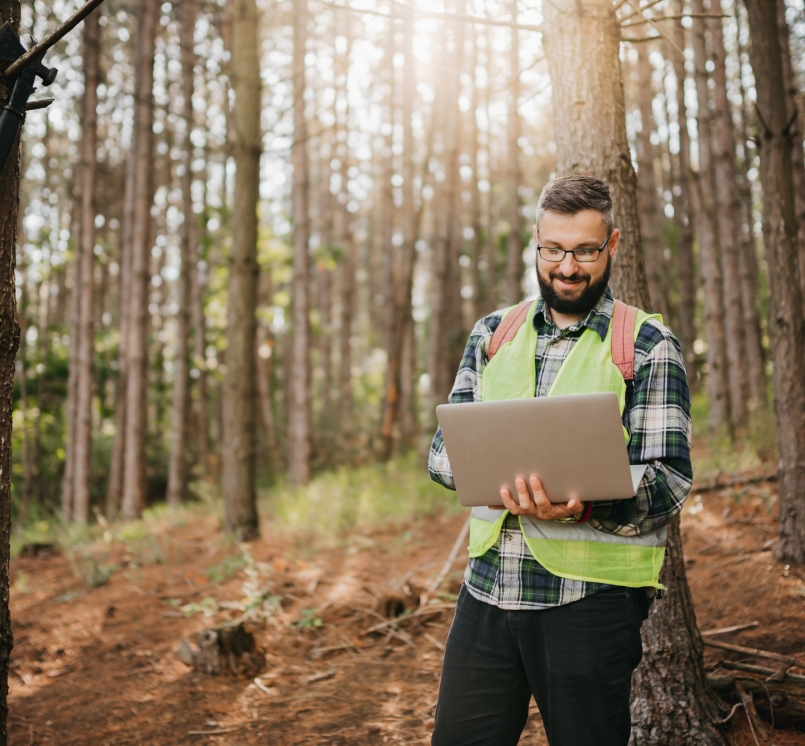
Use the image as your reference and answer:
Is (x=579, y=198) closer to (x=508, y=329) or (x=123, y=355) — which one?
(x=508, y=329)

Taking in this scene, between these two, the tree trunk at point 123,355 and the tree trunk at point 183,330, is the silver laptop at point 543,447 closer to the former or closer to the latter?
the tree trunk at point 123,355

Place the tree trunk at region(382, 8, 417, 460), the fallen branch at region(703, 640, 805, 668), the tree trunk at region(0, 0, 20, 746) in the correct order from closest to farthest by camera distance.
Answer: the tree trunk at region(0, 0, 20, 746)
the fallen branch at region(703, 640, 805, 668)
the tree trunk at region(382, 8, 417, 460)

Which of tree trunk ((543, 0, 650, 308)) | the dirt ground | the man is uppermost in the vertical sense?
tree trunk ((543, 0, 650, 308))

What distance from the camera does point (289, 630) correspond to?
534cm

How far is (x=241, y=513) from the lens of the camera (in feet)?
26.1

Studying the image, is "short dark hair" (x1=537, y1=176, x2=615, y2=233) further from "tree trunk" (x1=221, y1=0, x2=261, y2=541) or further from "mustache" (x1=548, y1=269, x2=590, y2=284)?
"tree trunk" (x1=221, y1=0, x2=261, y2=541)

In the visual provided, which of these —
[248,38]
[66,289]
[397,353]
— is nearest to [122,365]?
[397,353]

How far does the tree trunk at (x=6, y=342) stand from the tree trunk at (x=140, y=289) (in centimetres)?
906

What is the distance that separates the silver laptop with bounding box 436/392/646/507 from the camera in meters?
1.84

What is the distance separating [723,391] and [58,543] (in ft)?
32.7

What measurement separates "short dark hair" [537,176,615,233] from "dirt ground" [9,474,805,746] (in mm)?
2684

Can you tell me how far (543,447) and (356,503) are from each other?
7780 mm

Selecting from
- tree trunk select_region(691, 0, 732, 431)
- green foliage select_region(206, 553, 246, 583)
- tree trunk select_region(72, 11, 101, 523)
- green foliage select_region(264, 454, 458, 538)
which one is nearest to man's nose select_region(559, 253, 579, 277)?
green foliage select_region(206, 553, 246, 583)

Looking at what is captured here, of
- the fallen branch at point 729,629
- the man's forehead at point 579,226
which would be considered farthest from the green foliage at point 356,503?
the man's forehead at point 579,226
